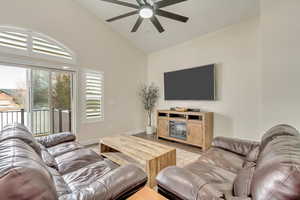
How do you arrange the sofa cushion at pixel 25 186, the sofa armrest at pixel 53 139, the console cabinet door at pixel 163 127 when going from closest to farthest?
1. the sofa cushion at pixel 25 186
2. the sofa armrest at pixel 53 139
3. the console cabinet door at pixel 163 127

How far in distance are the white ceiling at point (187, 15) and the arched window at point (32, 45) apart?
1.27 metres

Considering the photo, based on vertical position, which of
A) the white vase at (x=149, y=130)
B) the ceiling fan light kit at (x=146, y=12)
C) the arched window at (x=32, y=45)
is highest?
the ceiling fan light kit at (x=146, y=12)

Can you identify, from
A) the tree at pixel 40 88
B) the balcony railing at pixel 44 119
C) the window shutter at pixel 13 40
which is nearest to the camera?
the window shutter at pixel 13 40

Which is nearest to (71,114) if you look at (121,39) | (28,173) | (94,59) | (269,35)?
(94,59)

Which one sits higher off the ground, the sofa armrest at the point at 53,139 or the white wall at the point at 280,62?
the white wall at the point at 280,62

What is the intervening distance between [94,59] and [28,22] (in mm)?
1454

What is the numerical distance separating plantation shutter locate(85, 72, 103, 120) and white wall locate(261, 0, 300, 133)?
12.0 ft

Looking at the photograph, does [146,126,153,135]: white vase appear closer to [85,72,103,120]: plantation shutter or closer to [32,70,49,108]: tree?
[85,72,103,120]: plantation shutter

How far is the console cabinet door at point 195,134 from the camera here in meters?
3.47

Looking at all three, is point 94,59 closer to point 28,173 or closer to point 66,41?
point 66,41

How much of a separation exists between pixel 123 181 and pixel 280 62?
290cm

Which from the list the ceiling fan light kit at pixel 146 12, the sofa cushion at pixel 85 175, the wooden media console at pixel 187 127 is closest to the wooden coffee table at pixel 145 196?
the sofa cushion at pixel 85 175

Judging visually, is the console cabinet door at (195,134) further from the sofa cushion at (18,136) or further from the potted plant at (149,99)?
the sofa cushion at (18,136)

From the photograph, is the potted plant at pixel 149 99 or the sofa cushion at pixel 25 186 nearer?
the sofa cushion at pixel 25 186
